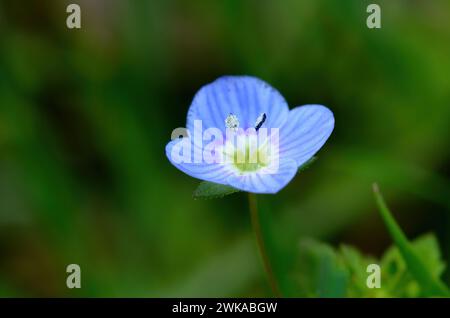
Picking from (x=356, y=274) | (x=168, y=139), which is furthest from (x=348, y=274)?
(x=168, y=139)

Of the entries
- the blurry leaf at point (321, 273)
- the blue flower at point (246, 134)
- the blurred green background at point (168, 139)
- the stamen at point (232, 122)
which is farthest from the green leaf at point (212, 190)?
the blurred green background at point (168, 139)

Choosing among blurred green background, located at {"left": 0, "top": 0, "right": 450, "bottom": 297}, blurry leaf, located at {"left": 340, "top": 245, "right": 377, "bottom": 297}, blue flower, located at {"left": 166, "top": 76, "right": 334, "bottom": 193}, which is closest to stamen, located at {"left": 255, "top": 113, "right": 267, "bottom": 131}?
blue flower, located at {"left": 166, "top": 76, "right": 334, "bottom": 193}

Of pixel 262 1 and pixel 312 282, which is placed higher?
pixel 262 1

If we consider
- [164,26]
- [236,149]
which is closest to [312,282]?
[236,149]

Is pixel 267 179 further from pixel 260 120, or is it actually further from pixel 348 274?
pixel 348 274

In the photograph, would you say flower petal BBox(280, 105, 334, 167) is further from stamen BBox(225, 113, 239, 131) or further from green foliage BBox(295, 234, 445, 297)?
green foliage BBox(295, 234, 445, 297)
